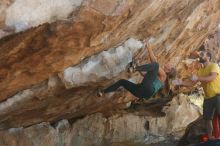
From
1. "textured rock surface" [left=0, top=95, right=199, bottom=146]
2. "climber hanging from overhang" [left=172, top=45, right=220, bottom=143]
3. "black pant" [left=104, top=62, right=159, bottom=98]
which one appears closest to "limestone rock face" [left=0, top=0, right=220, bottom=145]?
"textured rock surface" [left=0, top=95, right=199, bottom=146]

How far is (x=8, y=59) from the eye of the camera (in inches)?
316

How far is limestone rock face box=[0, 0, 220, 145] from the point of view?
7.58 metres

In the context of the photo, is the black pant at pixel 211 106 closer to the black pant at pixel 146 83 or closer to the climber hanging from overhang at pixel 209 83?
the climber hanging from overhang at pixel 209 83

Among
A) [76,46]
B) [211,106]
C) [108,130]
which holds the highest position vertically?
[76,46]

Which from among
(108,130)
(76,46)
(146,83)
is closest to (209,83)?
(146,83)

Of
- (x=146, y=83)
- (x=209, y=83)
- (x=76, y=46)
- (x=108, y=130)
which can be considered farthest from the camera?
(x=108, y=130)

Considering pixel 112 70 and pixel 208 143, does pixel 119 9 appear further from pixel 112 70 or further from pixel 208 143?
pixel 208 143

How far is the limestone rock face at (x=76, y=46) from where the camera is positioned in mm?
7582

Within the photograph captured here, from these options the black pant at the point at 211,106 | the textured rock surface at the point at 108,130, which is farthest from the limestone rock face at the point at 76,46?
the black pant at the point at 211,106

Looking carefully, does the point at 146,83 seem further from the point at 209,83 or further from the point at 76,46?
the point at 76,46

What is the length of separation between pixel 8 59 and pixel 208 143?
4879mm

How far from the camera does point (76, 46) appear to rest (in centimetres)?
884

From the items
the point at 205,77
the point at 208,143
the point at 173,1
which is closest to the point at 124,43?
the point at 173,1

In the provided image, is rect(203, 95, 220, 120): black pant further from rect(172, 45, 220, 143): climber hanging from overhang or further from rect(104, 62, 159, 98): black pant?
rect(104, 62, 159, 98): black pant
